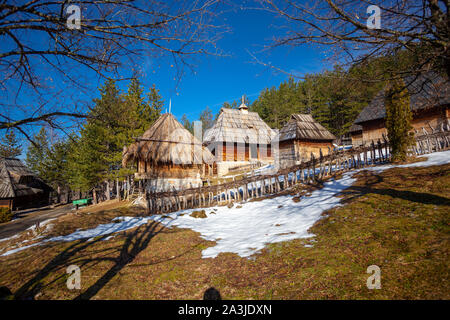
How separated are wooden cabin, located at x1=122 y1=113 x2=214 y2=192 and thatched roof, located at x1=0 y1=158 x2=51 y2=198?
22.4 metres

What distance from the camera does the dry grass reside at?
3475 mm

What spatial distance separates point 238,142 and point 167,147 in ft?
44.1

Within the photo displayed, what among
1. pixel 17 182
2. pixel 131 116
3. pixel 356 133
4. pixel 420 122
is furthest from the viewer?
pixel 17 182

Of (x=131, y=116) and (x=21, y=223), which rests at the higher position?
(x=131, y=116)

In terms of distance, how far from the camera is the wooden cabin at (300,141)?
20.7 metres

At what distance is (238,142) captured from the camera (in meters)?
28.0

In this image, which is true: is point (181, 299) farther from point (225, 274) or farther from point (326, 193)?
point (326, 193)

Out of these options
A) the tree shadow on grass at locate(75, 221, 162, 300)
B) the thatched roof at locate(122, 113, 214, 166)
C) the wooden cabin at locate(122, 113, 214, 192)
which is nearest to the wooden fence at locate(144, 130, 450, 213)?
the tree shadow on grass at locate(75, 221, 162, 300)

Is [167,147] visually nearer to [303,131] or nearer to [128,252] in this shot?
[128,252]

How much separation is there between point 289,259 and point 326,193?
557 cm

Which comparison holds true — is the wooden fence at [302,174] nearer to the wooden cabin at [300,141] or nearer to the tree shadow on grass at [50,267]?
the tree shadow on grass at [50,267]

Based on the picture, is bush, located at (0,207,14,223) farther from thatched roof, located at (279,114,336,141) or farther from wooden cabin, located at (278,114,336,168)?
thatched roof, located at (279,114,336,141)

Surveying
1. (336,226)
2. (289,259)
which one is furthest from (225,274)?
(336,226)

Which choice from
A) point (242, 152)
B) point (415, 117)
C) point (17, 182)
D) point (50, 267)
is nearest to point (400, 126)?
point (415, 117)
